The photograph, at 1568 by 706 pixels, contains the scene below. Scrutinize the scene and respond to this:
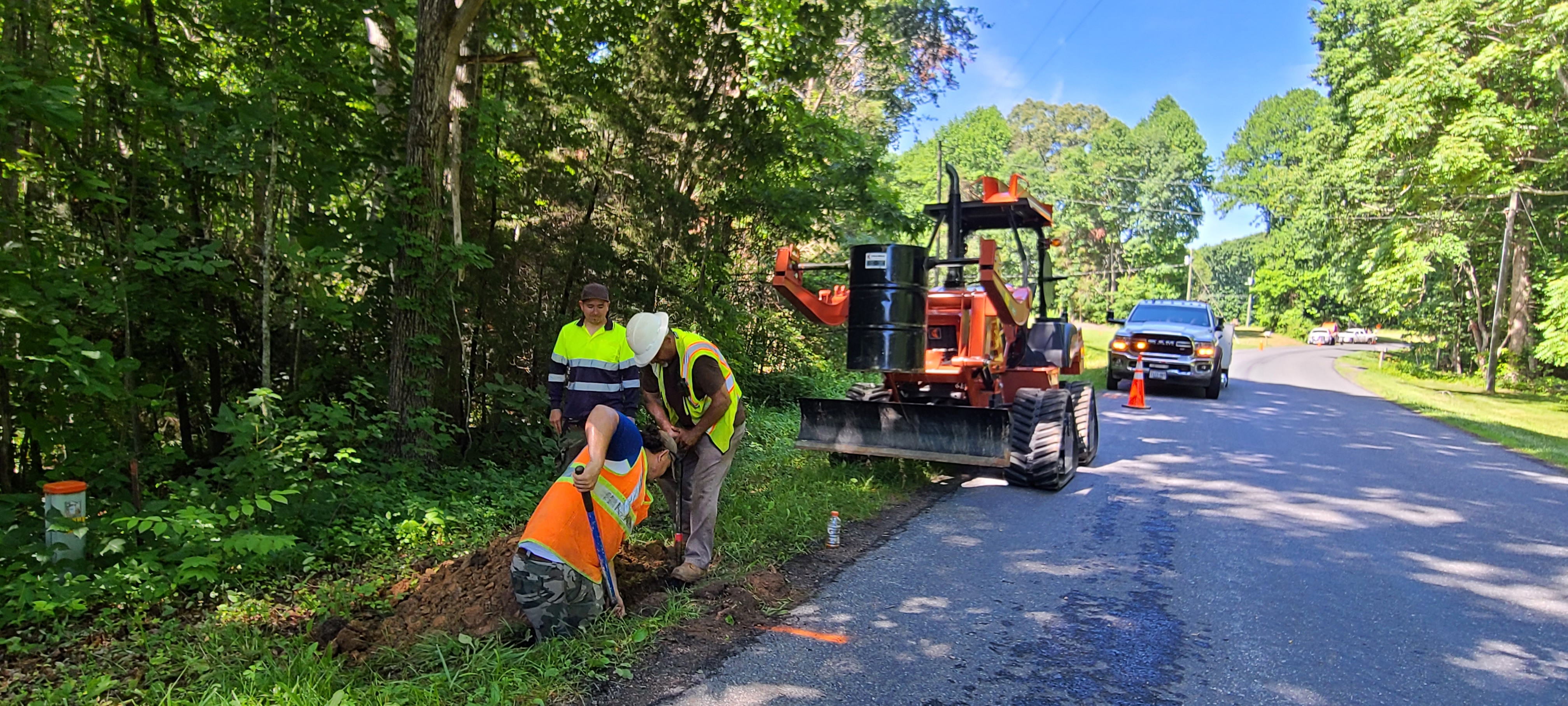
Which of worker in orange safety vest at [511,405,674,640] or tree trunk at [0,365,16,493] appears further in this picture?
tree trunk at [0,365,16,493]

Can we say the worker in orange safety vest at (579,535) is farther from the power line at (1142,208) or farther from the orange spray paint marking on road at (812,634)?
the power line at (1142,208)

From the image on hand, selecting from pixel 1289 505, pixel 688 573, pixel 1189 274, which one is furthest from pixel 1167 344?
pixel 1189 274

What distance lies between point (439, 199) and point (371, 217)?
0.87m

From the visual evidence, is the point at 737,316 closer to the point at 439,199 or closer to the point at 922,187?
the point at 439,199

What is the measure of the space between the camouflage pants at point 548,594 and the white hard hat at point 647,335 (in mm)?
1312

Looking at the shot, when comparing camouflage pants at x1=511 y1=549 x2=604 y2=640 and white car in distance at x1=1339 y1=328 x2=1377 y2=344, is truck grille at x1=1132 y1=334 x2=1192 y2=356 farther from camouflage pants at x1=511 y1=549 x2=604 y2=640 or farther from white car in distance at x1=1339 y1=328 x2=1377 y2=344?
white car in distance at x1=1339 y1=328 x2=1377 y2=344

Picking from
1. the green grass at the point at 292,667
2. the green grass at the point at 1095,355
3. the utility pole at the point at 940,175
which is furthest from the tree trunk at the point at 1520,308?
the green grass at the point at 292,667

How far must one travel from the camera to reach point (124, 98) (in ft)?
16.8

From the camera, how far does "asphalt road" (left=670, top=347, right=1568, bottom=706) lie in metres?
3.53

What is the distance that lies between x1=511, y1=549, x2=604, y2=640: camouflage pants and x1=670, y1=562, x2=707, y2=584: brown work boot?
88 centimetres

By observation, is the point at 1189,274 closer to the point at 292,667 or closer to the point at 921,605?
the point at 921,605

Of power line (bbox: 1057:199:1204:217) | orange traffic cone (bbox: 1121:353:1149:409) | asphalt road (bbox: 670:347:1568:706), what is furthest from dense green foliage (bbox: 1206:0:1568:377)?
power line (bbox: 1057:199:1204:217)

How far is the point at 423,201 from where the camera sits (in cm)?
579

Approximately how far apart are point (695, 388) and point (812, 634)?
5.17 feet
